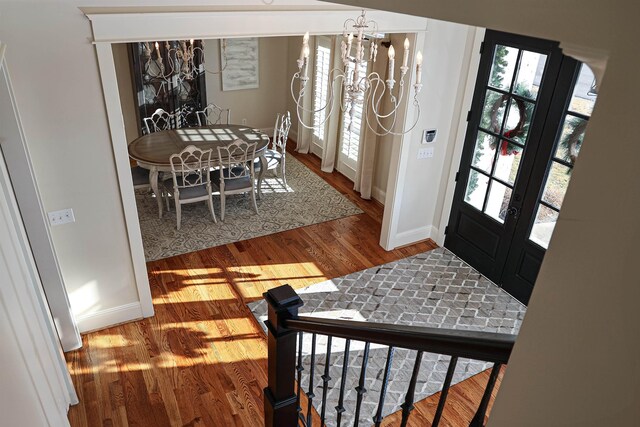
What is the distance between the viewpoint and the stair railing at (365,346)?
1243 millimetres

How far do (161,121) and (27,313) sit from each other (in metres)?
5.67

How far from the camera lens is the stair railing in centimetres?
124

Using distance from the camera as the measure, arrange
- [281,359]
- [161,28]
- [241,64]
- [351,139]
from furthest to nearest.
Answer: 1. [241,64]
2. [351,139]
3. [161,28]
4. [281,359]

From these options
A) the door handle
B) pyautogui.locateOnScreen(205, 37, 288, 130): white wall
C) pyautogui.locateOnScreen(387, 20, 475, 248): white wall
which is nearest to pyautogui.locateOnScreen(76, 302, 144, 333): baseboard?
pyautogui.locateOnScreen(387, 20, 475, 248): white wall

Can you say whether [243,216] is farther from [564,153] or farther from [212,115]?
[564,153]

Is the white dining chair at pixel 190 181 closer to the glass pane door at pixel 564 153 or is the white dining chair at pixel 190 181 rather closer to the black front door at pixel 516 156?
the black front door at pixel 516 156

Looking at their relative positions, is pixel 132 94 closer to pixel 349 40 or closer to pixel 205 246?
pixel 205 246

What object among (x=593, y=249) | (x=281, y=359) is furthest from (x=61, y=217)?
(x=593, y=249)

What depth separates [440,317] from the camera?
464 centimetres

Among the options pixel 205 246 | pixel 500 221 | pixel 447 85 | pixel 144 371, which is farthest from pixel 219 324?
pixel 447 85

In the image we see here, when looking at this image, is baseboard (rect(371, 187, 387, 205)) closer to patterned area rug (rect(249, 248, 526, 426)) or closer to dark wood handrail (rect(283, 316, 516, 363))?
patterned area rug (rect(249, 248, 526, 426))

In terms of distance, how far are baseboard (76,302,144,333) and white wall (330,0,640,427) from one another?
167 inches

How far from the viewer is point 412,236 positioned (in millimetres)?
5793

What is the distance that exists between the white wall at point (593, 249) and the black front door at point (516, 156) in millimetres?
3857
